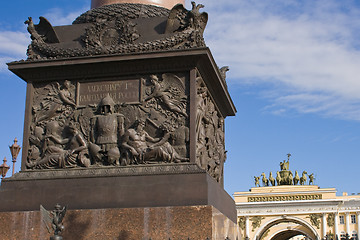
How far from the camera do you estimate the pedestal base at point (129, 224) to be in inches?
334

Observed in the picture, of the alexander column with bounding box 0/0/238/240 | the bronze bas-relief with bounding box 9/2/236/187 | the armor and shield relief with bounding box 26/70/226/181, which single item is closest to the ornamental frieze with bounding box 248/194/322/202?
the alexander column with bounding box 0/0/238/240

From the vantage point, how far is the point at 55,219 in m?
7.78

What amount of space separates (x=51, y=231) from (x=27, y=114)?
2186 millimetres

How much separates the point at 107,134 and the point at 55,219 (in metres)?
2.01

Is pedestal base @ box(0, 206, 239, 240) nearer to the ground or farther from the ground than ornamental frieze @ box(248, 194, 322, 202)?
nearer to the ground

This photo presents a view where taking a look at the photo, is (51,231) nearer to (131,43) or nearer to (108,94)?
(108,94)

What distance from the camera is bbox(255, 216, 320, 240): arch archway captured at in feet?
230

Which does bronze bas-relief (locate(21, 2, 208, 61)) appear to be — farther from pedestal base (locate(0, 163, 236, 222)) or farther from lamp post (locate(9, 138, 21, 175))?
lamp post (locate(9, 138, 21, 175))

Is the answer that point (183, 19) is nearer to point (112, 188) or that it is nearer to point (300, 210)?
point (112, 188)

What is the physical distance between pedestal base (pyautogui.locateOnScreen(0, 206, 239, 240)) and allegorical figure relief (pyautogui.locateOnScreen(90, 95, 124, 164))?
93 centimetres

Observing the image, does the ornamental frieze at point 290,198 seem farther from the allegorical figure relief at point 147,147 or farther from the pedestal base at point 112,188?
the allegorical figure relief at point 147,147

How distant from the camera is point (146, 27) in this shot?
32.9ft

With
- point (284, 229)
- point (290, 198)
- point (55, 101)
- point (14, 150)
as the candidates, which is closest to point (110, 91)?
point (55, 101)

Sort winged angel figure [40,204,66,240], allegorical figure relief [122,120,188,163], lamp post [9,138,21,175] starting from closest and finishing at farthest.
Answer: winged angel figure [40,204,66,240], allegorical figure relief [122,120,188,163], lamp post [9,138,21,175]
